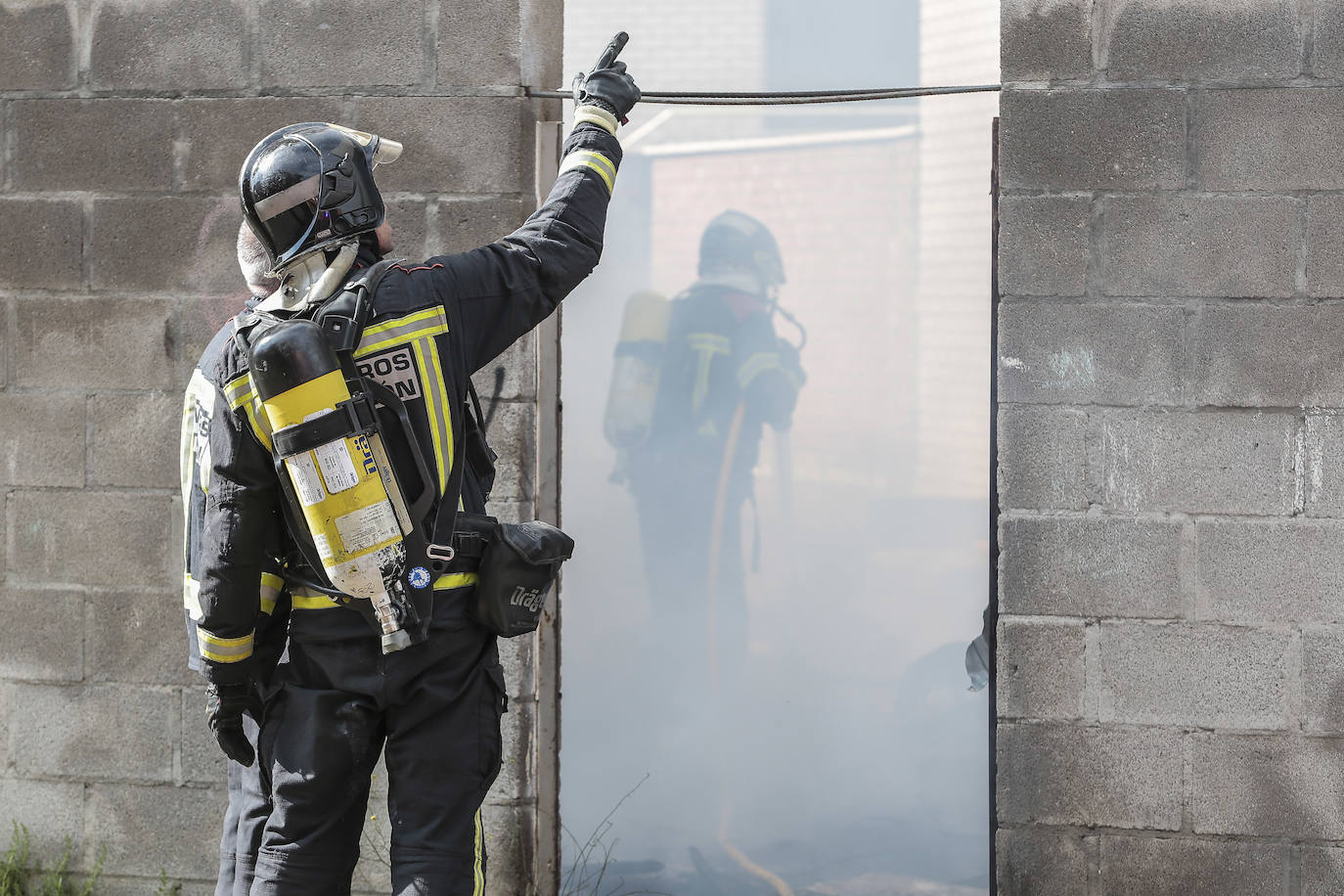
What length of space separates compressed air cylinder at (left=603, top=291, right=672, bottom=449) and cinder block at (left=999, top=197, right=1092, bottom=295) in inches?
41.5

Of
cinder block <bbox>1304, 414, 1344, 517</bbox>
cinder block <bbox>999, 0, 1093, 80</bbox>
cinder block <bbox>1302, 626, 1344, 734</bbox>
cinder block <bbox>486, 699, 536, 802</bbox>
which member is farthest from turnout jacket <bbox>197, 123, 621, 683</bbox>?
cinder block <bbox>1302, 626, 1344, 734</bbox>

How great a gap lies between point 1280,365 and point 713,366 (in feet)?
5.04

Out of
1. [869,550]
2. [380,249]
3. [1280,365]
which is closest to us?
[380,249]

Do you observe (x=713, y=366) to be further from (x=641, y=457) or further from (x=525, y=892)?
(x=525, y=892)

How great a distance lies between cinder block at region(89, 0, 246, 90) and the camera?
3.32 meters

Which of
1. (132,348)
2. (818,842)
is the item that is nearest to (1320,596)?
(818,842)

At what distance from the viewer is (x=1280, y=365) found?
10.0 feet

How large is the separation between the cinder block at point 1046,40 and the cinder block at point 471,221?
4.28 feet

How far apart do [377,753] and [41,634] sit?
163cm

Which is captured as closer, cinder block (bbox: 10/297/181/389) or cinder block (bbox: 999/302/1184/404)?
cinder block (bbox: 999/302/1184/404)

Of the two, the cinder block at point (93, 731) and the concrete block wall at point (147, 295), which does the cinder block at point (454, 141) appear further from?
the cinder block at point (93, 731)

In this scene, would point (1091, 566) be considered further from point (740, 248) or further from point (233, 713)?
point (233, 713)

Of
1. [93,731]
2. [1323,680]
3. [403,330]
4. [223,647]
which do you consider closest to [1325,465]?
[1323,680]

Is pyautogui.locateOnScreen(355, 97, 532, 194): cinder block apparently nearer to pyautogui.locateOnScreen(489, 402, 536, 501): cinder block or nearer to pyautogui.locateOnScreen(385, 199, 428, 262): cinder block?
pyautogui.locateOnScreen(385, 199, 428, 262): cinder block
